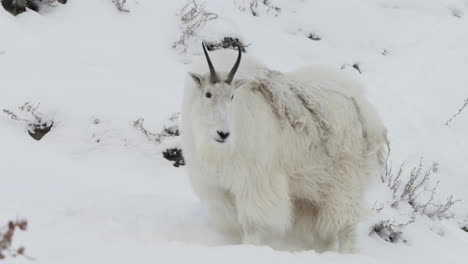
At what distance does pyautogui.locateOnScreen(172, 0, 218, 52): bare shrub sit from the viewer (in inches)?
295

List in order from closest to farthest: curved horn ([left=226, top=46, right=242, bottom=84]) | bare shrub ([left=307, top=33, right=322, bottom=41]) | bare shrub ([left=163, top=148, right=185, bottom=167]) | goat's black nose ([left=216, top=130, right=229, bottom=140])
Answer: goat's black nose ([left=216, top=130, right=229, bottom=140]) → curved horn ([left=226, top=46, right=242, bottom=84]) → bare shrub ([left=163, top=148, right=185, bottom=167]) → bare shrub ([left=307, top=33, right=322, bottom=41])

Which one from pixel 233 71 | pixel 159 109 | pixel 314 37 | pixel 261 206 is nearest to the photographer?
pixel 233 71

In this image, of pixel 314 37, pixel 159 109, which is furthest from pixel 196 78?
pixel 314 37

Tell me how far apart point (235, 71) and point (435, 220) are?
9.84 feet

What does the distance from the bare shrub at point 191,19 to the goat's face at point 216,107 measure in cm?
348

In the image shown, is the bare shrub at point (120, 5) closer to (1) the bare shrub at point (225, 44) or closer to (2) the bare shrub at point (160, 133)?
(1) the bare shrub at point (225, 44)

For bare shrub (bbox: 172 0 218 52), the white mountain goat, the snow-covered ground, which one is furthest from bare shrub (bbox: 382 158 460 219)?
bare shrub (bbox: 172 0 218 52)

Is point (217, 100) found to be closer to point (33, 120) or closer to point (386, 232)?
point (386, 232)

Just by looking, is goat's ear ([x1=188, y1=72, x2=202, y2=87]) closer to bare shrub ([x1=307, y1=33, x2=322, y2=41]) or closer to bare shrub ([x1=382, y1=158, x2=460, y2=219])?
bare shrub ([x1=382, y1=158, x2=460, y2=219])

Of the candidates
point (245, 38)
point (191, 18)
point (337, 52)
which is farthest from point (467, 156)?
point (191, 18)

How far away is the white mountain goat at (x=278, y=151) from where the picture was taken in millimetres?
4023

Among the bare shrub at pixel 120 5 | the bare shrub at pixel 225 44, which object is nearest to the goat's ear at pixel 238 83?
the bare shrub at pixel 225 44

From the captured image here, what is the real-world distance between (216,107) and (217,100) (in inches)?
2.3

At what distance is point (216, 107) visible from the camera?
3838mm
